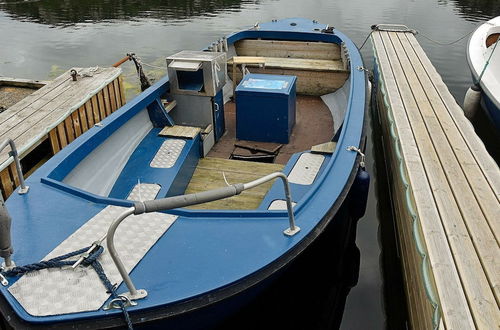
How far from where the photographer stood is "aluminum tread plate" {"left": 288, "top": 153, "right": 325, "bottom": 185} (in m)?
4.54

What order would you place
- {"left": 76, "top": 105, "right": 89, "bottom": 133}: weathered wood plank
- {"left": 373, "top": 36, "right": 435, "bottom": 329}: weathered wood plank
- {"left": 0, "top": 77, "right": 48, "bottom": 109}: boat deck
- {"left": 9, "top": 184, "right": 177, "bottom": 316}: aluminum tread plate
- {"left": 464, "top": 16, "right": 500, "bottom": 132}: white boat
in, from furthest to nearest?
1. {"left": 464, "top": 16, "right": 500, "bottom": 132}: white boat
2. {"left": 0, "top": 77, "right": 48, "bottom": 109}: boat deck
3. {"left": 76, "top": 105, "right": 89, "bottom": 133}: weathered wood plank
4. {"left": 373, "top": 36, "right": 435, "bottom": 329}: weathered wood plank
5. {"left": 9, "top": 184, "right": 177, "bottom": 316}: aluminum tread plate

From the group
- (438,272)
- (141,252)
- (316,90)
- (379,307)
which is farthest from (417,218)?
(316,90)

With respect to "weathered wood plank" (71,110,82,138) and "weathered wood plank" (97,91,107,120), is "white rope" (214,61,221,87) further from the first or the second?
"weathered wood plank" (97,91,107,120)

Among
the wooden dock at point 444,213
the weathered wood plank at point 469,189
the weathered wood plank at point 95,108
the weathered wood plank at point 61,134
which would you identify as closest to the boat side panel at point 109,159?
the weathered wood plank at point 61,134

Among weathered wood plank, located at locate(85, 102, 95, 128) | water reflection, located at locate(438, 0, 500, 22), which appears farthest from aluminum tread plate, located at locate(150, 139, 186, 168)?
water reflection, located at locate(438, 0, 500, 22)

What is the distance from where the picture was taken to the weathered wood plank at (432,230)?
9.97ft

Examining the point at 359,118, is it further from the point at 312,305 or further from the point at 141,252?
the point at 141,252

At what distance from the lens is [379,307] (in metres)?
4.88

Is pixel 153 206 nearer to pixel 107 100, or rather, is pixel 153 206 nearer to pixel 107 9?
pixel 107 100

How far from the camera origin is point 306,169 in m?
4.74

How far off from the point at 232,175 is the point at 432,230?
2403mm

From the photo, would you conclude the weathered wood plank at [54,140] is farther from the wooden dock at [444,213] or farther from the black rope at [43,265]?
the wooden dock at [444,213]

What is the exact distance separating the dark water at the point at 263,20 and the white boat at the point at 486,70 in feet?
2.06

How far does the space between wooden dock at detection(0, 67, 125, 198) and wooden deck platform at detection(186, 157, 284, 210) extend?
199 cm
